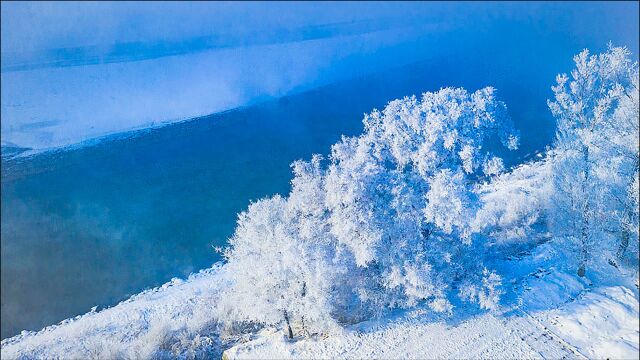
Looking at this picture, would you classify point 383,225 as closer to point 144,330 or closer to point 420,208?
point 420,208

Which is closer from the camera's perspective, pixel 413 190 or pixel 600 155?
pixel 600 155

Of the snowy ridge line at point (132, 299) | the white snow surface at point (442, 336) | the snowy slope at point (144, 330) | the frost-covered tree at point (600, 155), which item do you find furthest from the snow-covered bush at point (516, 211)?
the snowy ridge line at point (132, 299)

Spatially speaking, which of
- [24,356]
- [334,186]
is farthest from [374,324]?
[24,356]

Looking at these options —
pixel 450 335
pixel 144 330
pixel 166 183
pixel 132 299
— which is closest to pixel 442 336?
pixel 450 335

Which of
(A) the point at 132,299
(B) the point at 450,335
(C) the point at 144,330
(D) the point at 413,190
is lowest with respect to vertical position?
(B) the point at 450,335

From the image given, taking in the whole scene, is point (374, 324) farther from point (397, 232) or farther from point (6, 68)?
point (6, 68)

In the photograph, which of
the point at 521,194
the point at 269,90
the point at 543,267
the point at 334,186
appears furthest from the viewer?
the point at 269,90

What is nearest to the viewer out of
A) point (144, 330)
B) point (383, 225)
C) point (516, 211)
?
point (383, 225)
